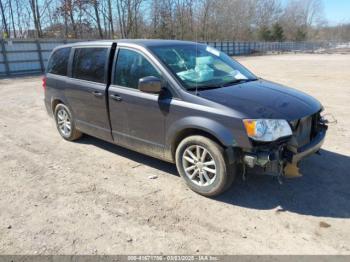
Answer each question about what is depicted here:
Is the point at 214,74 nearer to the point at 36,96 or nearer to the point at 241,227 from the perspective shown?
the point at 241,227

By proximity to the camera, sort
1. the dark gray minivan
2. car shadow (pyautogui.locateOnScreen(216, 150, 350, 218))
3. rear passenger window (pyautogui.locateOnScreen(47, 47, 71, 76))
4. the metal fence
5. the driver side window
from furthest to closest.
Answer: the metal fence, rear passenger window (pyautogui.locateOnScreen(47, 47, 71, 76)), the driver side window, car shadow (pyautogui.locateOnScreen(216, 150, 350, 218)), the dark gray minivan

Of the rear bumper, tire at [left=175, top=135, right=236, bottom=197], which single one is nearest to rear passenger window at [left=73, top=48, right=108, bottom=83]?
tire at [left=175, top=135, right=236, bottom=197]

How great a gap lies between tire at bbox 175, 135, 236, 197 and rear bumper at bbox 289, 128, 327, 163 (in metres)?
0.67

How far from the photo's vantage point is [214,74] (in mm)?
4324

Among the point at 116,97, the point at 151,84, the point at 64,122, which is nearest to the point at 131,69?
the point at 116,97

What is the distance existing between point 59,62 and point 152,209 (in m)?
3.57

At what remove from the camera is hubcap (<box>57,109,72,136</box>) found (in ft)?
19.1

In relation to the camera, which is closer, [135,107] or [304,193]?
[304,193]

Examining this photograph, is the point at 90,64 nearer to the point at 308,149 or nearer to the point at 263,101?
the point at 263,101

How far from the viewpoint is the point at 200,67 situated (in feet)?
14.2

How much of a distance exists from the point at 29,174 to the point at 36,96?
7.50 meters

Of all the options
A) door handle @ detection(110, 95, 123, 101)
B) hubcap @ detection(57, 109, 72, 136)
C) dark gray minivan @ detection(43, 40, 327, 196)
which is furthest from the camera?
hubcap @ detection(57, 109, 72, 136)

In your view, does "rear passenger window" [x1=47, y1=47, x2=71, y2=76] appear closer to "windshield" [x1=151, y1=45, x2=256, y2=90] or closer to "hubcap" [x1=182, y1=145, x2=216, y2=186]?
"windshield" [x1=151, y1=45, x2=256, y2=90]

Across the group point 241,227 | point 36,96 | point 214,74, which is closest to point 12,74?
point 36,96
